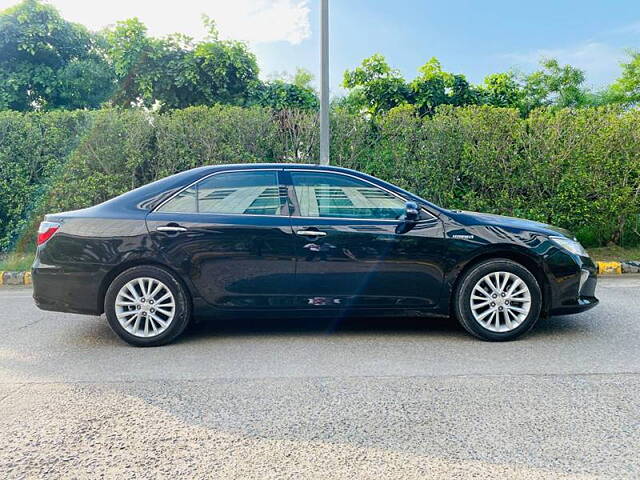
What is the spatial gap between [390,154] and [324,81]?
1917 millimetres

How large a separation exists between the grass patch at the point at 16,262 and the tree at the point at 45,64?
1039 centimetres

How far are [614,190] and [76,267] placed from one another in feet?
28.6

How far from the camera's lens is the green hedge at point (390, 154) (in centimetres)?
878

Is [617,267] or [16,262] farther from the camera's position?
[16,262]

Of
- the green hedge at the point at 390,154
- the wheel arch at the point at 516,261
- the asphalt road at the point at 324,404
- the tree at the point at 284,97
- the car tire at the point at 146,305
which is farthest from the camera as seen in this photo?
the tree at the point at 284,97

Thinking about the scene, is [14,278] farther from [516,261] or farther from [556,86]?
[556,86]

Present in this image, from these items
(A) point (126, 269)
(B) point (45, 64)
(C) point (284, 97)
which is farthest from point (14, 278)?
(B) point (45, 64)

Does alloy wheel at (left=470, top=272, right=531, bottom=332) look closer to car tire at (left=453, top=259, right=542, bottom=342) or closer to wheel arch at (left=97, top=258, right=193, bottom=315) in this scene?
car tire at (left=453, top=259, right=542, bottom=342)

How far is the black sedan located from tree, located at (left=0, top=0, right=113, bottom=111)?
15.9 meters

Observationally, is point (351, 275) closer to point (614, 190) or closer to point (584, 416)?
point (584, 416)

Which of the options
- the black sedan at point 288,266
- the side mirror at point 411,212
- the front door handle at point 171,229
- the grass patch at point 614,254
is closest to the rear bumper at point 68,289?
the black sedan at point 288,266

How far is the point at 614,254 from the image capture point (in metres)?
8.67

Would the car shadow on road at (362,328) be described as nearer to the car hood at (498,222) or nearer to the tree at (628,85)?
the car hood at (498,222)

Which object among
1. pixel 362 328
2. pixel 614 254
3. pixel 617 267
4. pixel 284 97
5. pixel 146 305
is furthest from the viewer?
pixel 284 97
